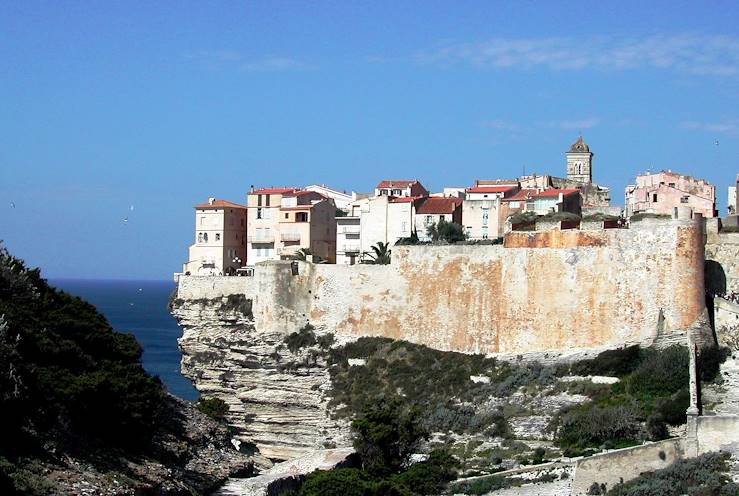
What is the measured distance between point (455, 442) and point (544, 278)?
608cm

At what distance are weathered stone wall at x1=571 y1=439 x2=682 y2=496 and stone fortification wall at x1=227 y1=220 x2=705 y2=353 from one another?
6.30 metres

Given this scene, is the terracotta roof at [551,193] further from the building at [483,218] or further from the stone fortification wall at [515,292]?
the stone fortification wall at [515,292]

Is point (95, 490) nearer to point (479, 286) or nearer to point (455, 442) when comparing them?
point (455, 442)

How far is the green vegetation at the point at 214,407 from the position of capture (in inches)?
1704

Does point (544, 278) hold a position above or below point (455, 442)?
above

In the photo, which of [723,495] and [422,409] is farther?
[422,409]

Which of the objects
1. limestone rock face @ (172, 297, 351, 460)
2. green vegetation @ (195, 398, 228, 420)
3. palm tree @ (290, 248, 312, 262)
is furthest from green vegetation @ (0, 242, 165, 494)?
palm tree @ (290, 248, 312, 262)

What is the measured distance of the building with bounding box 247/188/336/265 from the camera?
57000mm

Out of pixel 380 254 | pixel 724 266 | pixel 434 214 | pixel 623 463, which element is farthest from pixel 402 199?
pixel 623 463

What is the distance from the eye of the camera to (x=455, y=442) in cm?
3716

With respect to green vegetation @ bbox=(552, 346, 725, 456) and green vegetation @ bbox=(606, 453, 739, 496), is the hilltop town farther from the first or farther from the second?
green vegetation @ bbox=(606, 453, 739, 496)

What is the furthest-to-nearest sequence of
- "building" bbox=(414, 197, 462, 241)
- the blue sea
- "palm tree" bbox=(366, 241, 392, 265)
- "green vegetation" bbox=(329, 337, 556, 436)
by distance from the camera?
the blue sea, "building" bbox=(414, 197, 462, 241), "palm tree" bbox=(366, 241, 392, 265), "green vegetation" bbox=(329, 337, 556, 436)

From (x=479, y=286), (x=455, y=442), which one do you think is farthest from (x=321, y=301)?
(x=455, y=442)

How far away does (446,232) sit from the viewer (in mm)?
54281
